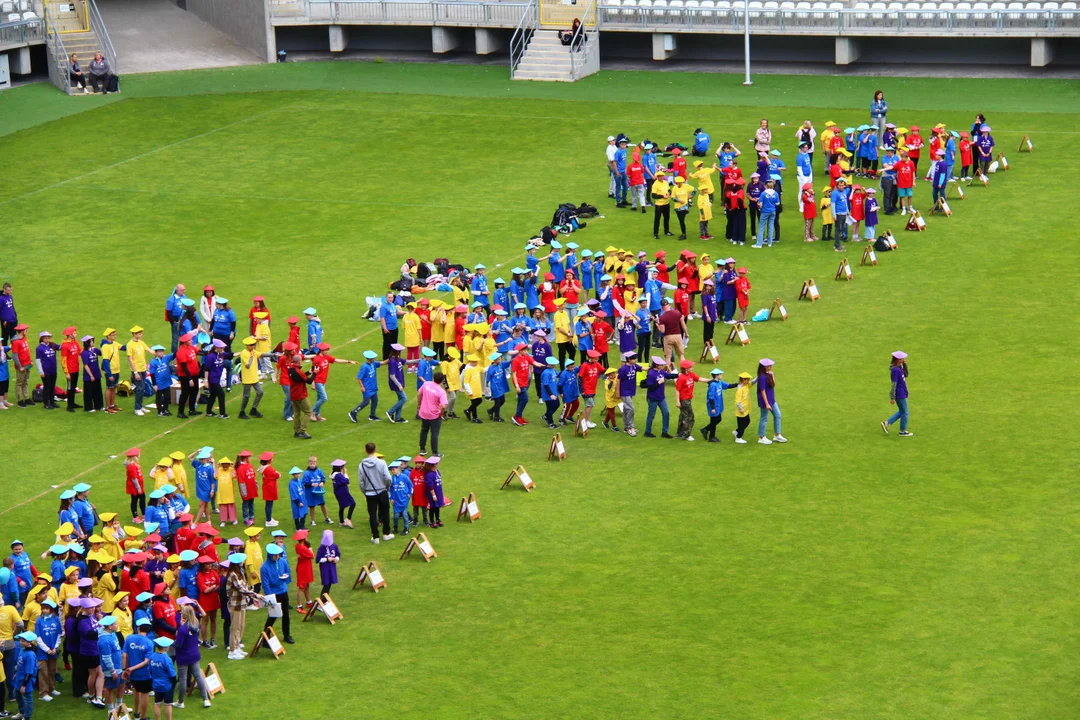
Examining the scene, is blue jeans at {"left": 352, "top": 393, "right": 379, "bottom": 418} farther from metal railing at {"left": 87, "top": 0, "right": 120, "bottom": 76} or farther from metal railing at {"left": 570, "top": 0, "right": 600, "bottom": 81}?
metal railing at {"left": 87, "top": 0, "right": 120, "bottom": 76}

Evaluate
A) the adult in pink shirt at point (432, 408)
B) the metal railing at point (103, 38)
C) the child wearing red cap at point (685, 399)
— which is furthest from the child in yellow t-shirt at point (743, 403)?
the metal railing at point (103, 38)

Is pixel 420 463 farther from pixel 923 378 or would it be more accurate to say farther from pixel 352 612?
pixel 923 378

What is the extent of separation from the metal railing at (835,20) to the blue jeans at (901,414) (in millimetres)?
31702

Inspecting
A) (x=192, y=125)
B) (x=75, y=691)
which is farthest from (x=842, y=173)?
(x=75, y=691)

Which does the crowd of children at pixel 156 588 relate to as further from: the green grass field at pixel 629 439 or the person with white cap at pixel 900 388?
the person with white cap at pixel 900 388

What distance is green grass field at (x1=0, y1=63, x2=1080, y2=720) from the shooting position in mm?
22672

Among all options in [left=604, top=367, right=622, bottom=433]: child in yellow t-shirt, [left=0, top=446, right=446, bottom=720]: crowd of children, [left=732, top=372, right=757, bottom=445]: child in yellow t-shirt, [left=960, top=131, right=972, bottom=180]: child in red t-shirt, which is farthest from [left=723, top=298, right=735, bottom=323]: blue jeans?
[left=960, top=131, right=972, bottom=180]: child in red t-shirt

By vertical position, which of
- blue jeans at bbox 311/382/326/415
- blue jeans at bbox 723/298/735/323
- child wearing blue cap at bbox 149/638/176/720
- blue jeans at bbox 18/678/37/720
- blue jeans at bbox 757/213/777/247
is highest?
blue jeans at bbox 757/213/777/247

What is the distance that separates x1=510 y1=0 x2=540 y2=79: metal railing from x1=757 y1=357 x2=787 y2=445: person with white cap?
33259 mm

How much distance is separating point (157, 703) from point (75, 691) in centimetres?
177

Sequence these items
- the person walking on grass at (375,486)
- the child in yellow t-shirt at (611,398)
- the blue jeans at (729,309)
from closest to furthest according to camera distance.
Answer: the person walking on grass at (375,486) < the child in yellow t-shirt at (611,398) < the blue jeans at (729,309)

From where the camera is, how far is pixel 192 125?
5675cm

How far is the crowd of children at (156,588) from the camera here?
22.1 metres

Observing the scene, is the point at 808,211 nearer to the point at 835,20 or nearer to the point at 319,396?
the point at 319,396
